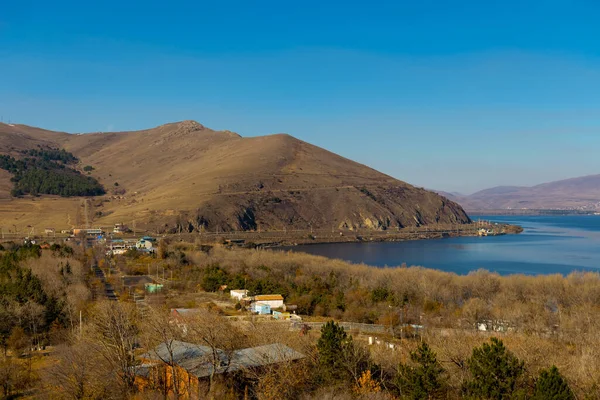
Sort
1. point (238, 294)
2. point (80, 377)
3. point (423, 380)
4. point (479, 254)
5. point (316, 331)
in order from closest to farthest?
1. point (80, 377)
2. point (423, 380)
3. point (316, 331)
4. point (238, 294)
5. point (479, 254)

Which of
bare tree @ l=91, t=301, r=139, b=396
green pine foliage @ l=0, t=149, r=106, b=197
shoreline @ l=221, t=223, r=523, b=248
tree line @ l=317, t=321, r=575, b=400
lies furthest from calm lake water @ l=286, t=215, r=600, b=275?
green pine foliage @ l=0, t=149, r=106, b=197

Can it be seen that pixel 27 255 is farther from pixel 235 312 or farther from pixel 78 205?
pixel 78 205

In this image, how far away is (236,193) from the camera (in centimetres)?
9538

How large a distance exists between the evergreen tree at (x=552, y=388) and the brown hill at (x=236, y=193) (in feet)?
234

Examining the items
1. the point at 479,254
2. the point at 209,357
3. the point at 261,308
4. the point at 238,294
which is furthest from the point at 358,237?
the point at 209,357

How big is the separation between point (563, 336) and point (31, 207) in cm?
8676

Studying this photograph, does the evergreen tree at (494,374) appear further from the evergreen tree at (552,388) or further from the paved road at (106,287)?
the paved road at (106,287)

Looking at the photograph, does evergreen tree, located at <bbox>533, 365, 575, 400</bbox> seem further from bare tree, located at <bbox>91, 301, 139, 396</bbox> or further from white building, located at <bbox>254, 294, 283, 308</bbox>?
white building, located at <bbox>254, 294, 283, 308</bbox>

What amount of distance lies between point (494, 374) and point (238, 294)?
833 inches

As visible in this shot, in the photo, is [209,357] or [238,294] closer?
[209,357]

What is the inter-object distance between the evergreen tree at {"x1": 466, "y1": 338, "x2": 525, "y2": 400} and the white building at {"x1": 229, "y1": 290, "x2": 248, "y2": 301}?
64.8 feet

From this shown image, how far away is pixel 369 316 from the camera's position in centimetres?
2716

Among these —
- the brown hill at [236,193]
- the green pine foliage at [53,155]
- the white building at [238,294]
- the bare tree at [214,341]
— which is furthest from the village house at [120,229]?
the green pine foliage at [53,155]

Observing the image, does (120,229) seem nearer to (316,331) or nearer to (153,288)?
(153,288)
